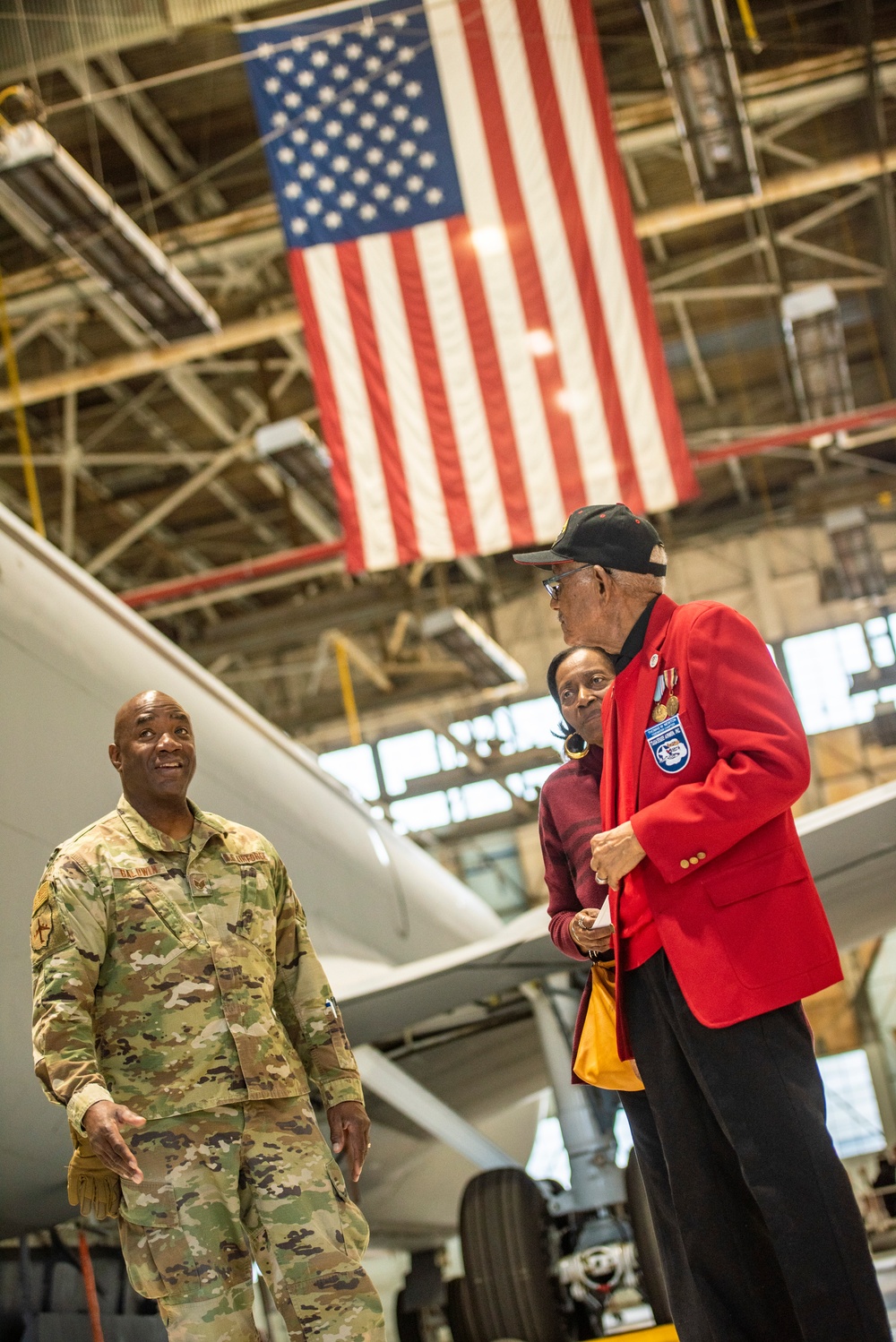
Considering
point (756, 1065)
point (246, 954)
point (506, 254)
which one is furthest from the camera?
point (506, 254)

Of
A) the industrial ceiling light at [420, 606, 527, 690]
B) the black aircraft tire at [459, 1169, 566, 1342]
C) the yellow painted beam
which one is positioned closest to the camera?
the yellow painted beam

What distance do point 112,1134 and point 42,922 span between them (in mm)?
500

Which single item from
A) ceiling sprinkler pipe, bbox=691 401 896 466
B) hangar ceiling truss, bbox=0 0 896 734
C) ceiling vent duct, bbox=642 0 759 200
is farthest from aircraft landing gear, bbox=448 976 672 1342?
ceiling sprinkler pipe, bbox=691 401 896 466

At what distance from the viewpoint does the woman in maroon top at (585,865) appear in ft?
7.46

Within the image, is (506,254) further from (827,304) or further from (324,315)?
(827,304)

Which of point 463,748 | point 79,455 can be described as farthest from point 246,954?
point 463,748

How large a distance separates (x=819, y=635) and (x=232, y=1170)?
59.5ft

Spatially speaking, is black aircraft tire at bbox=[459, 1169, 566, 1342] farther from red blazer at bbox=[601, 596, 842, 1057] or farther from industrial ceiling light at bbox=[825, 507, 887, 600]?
industrial ceiling light at bbox=[825, 507, 887, 600]

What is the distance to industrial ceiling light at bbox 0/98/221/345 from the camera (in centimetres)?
725

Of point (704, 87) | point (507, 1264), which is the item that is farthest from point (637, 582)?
point (704, 87)

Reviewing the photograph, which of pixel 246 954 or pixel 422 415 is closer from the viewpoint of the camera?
pixel 246 954

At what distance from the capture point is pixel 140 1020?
264 centimetres

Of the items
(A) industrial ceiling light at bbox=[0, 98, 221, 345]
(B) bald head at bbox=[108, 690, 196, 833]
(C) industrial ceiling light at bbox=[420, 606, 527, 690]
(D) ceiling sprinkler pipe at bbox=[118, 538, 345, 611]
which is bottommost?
(B) bald head at bbox=[108, 690, 196, 833]

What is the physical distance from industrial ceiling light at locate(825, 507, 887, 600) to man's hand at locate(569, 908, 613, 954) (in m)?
12.6
